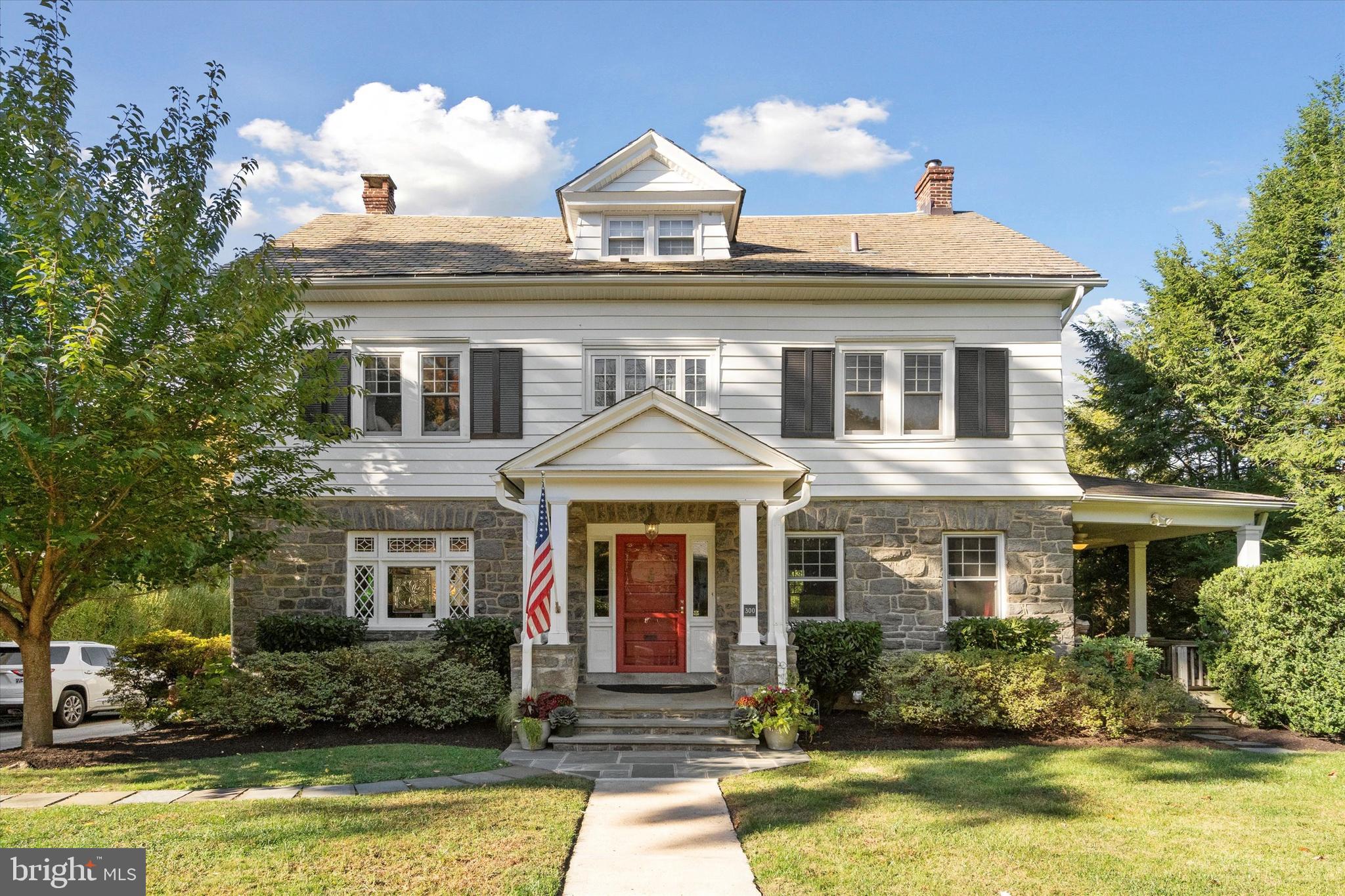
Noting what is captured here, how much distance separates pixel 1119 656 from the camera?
11680 mm

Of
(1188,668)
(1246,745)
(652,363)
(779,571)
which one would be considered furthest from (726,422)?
(1188,668)

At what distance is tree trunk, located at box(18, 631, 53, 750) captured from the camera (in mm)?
9312

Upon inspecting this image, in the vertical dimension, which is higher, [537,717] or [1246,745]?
[537,717]

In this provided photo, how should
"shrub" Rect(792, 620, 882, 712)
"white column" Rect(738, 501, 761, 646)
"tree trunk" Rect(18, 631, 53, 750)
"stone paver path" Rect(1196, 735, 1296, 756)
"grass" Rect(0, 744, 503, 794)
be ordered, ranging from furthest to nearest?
"shrub" Rect(792, 620, 882, 712)
"white column" Rect(738, 501, 761, 646)
"stone paver path" Rect(1196, 735, 1296, 756)
"tree trunk" Rect(18, 631, 53, 750)
"grass" Rect(0, 744, 503, 794)

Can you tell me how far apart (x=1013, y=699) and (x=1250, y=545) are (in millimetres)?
5441

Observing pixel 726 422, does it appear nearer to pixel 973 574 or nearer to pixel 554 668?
pixel 554 668

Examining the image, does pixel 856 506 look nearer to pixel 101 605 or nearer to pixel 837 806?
Result: pixel 837 806

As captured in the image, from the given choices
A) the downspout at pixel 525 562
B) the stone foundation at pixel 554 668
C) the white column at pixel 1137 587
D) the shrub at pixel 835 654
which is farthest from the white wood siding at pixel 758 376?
the white column at pixel 1137 587

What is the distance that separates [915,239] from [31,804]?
44.7 ft

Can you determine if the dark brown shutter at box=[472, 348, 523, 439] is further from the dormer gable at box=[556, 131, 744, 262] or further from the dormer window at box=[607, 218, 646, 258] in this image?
the dormer window at box=[607, 218, 646, 258]

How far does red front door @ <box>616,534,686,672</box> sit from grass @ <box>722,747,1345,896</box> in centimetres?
382

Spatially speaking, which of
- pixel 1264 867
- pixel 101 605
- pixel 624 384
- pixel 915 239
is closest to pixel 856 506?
pixel 624 384

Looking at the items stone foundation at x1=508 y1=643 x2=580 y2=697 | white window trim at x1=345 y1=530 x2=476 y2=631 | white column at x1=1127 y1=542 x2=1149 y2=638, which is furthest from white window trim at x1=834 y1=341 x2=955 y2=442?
white window trim at x1=345 y1=530 x2=476 y2=631

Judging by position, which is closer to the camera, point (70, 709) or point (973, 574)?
point (973, 574)
